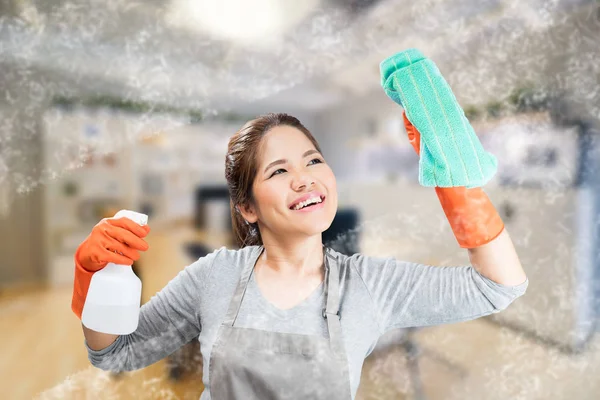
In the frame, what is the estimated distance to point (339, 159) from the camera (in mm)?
1067

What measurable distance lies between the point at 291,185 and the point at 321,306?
238 millimetres

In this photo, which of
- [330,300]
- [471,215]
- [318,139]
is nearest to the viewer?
[471,215]

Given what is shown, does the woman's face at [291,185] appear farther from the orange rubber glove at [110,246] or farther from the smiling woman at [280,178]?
the orange rubber glove at [110,246]

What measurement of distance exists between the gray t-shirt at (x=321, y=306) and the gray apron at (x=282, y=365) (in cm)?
2

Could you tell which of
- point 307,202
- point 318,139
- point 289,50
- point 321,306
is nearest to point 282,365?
point 321,306

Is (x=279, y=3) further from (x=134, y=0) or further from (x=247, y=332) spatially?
(x=247, y=332)

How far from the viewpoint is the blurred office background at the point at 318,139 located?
3.38 ft

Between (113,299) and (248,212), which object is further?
(248,212)

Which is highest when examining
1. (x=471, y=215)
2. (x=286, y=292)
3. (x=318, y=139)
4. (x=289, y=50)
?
(x=289, y=50)

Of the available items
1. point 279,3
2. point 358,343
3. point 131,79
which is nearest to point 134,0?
point 131,79

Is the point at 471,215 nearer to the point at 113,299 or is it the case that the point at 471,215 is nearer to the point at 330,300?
the point at 330,300

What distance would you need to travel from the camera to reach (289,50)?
1093 mm

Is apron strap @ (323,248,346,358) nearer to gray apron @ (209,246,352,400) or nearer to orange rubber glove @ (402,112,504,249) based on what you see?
gray apron @ (209,246,352,400)

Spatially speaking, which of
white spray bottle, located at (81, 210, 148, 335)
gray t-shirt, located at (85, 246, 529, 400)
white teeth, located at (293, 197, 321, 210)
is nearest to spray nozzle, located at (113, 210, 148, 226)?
white spray bottle, located at (81, 210, 148, 335)
